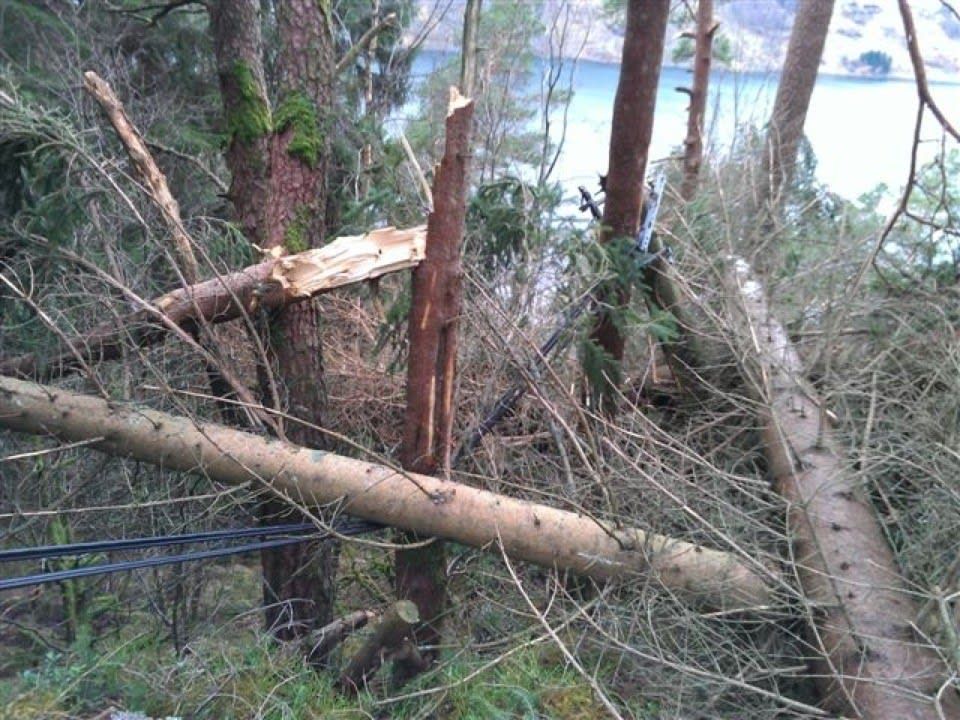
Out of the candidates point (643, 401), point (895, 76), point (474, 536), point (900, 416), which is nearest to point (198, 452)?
point (474, 536)

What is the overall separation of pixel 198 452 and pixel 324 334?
2.46m

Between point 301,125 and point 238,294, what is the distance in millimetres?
1532

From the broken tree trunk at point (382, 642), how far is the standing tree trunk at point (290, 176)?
1.28 m

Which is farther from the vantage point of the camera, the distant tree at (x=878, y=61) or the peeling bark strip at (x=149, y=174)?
the distant tree at (x=878, y=61)

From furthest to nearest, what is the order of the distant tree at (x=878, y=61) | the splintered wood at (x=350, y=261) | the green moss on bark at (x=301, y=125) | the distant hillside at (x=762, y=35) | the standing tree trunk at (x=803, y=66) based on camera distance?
the distant tree at (x=878, y=61) < the distant hillside at (x=762, y=35) < the standing tree trunk at (x=803, y=66) < the green moss on bark at (x=301, y=125) < the splintered wood at (x=350, y=261)

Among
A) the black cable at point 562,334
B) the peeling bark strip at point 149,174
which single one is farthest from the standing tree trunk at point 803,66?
the peeling bark strip at point 149,174

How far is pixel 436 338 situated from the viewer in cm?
429

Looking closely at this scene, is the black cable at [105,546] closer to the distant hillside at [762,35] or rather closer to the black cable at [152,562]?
the black cable at [152,562]

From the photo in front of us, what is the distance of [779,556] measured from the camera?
161 inches

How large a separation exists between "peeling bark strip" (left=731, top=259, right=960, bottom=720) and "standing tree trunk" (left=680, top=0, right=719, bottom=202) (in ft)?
21.7

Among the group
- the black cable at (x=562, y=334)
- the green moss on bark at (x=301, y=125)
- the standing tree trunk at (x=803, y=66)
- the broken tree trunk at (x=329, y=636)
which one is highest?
the standing tree trunk at (x=803, y=66)

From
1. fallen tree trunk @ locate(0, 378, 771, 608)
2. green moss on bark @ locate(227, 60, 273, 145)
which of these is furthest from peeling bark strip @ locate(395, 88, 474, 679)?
green moss on bark @ locate(227, 60, 273, 145)

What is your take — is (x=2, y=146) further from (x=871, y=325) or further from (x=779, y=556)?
(x=871, y=325)

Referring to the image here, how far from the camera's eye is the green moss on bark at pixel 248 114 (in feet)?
18.6
